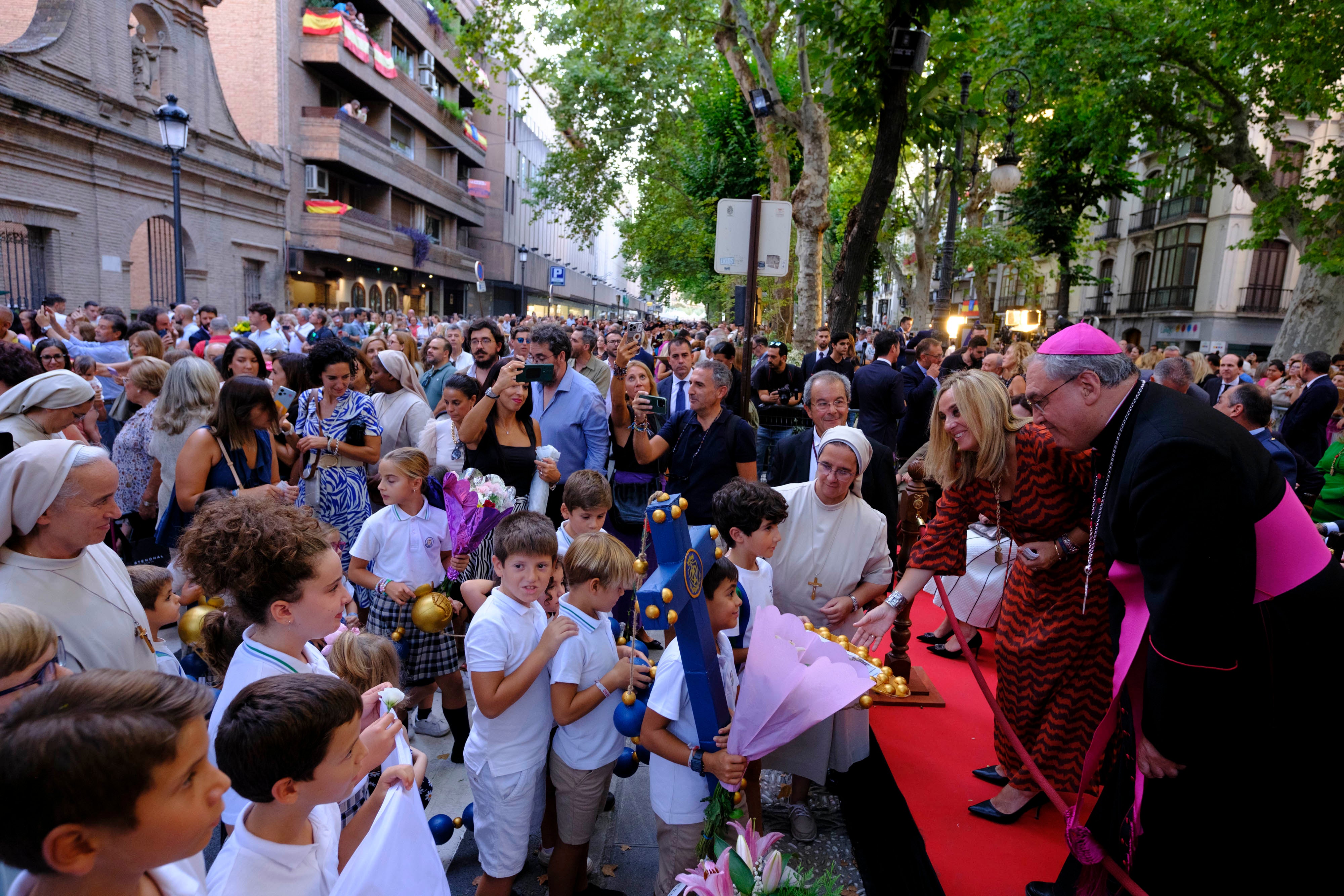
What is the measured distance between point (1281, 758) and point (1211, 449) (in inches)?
40.2

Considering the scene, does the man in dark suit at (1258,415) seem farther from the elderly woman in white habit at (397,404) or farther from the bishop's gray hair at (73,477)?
the bishop's gray hair at (73,477)

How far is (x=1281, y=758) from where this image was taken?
2383 millimetres

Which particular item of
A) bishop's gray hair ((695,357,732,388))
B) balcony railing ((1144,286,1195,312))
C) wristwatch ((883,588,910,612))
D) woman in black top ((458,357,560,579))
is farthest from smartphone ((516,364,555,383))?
balcony railing ((1144,286,1195,312))

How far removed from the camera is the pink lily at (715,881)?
6.67 ft

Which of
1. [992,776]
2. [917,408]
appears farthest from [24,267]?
[992,776]

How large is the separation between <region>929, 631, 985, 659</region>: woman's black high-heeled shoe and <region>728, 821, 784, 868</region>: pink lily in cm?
347

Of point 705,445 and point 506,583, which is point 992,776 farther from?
point 506,583

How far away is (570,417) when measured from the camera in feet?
17.5

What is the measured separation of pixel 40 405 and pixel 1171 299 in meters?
37.3

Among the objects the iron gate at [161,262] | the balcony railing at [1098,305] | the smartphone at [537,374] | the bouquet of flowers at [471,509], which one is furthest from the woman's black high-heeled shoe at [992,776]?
the balcony railing at [1098,305]

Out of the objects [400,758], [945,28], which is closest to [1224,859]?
[400,758]

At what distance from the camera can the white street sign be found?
258 inches

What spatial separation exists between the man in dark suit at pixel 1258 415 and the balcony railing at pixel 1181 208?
87.2 ft

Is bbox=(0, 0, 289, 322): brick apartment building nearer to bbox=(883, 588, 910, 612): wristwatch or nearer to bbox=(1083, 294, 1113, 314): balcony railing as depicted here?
bbox=(883, 588, 910, 612): wristwatch
